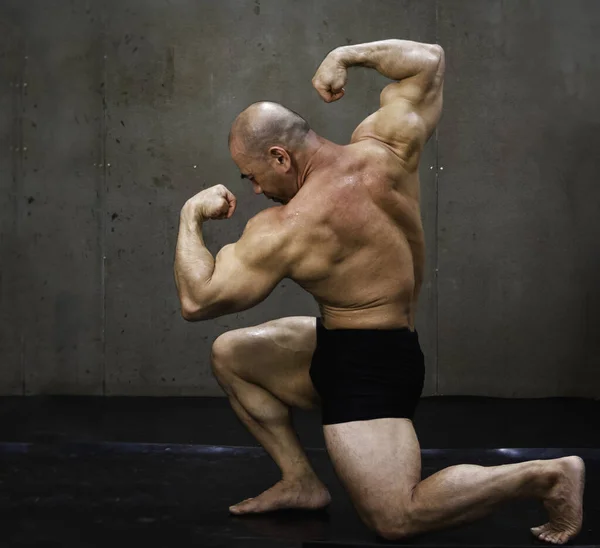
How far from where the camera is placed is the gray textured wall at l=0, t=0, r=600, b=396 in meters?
4.34

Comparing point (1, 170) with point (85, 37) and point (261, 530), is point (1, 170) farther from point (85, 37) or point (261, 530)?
point (261, 530)

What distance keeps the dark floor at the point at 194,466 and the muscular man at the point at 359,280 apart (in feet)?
0.57

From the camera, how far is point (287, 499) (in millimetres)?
2453

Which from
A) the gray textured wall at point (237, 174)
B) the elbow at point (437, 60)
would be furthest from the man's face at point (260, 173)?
the gray textured wall at point (237, 174)

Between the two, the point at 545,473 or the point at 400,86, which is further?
the point at 400,86

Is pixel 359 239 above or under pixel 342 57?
under

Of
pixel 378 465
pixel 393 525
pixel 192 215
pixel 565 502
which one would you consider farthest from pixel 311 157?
pixel 565 502

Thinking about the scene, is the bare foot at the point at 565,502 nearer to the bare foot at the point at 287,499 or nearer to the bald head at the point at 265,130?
the bare foot at the point at 287,499

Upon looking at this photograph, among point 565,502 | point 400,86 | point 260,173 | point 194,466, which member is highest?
point 400,86

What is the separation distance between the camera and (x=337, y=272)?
2221 mm

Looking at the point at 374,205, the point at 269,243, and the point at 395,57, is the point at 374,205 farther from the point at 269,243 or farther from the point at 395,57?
the point at 395,57

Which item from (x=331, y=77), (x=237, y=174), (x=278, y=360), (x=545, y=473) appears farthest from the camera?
(x=237, y=174)

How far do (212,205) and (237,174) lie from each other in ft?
7.09

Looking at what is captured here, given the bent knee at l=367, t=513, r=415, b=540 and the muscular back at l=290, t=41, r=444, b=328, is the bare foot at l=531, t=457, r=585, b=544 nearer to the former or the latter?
the bent knee at l=367, t=513, r=415, b=540
